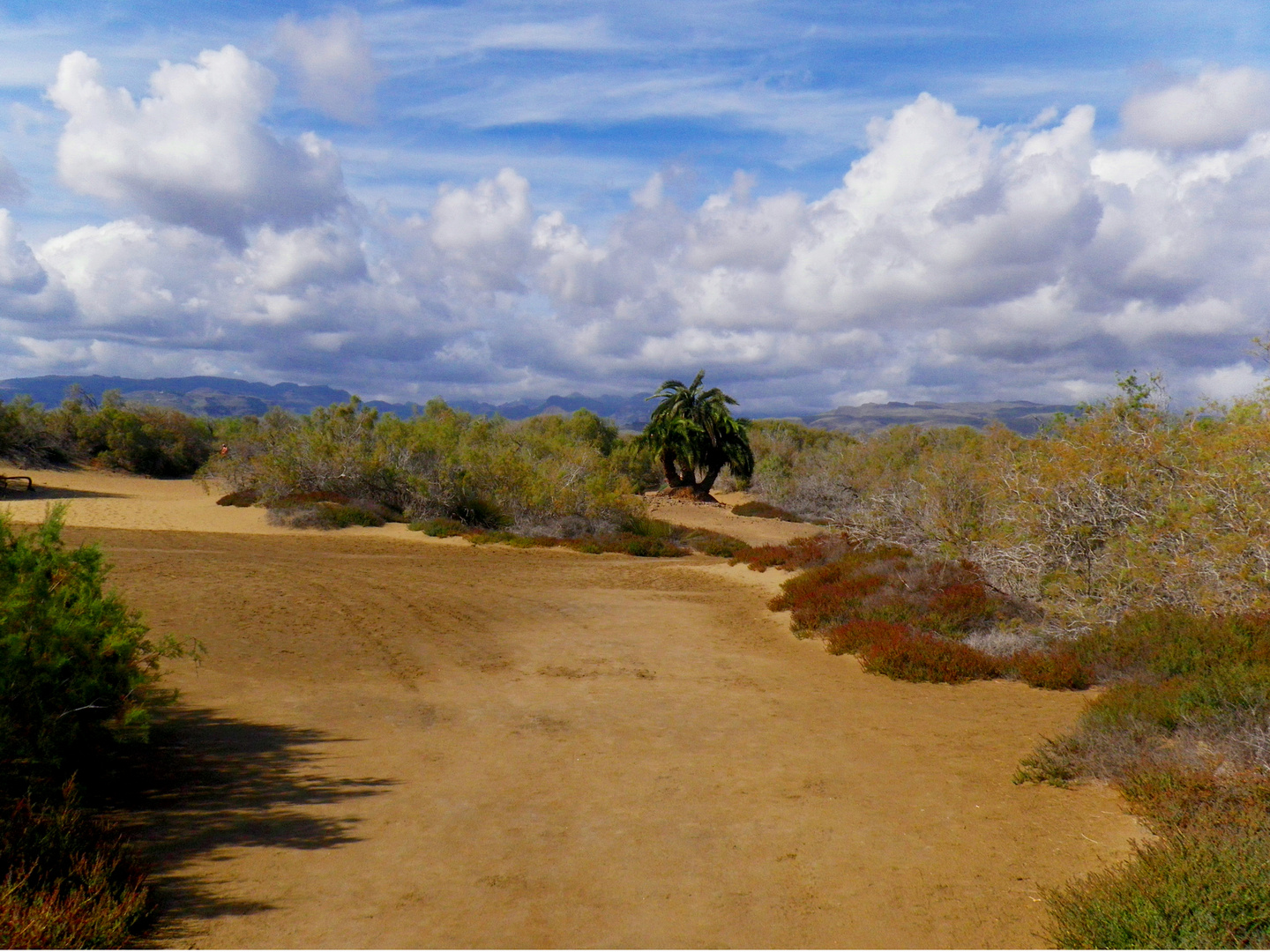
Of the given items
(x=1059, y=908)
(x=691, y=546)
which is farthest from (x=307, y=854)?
(x=691, y=546)

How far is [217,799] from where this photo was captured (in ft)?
20.5

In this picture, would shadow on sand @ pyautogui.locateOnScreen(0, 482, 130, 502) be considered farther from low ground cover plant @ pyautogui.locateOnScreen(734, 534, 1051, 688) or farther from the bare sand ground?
low ground cover plant @ pyautogui.locateOnScreen(734, 534, 1051, 688)

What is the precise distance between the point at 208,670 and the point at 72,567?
12.2ft

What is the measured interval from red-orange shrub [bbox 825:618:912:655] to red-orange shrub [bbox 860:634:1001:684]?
450mm

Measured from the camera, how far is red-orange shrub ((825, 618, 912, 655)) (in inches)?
469

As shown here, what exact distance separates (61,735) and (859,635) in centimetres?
976

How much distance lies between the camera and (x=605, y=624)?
550 inches

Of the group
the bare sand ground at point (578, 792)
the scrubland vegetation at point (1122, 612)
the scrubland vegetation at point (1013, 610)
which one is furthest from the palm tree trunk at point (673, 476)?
the bare sand ground at point (578, 792)

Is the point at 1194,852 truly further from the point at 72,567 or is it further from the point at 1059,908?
the point at 72,567

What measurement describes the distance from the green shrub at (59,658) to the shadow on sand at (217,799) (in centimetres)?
56

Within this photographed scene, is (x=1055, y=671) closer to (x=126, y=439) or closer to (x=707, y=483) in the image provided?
(x=707, y=483)

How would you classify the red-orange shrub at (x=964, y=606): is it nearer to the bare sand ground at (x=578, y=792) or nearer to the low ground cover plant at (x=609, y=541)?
the bare sand ground at (x=578, y=792)

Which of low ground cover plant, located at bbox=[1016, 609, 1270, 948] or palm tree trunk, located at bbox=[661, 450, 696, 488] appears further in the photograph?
palm tree trunk, located at bbox=[661, 450, 696, 488]

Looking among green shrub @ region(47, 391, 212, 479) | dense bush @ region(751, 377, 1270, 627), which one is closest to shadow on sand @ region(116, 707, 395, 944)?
dense bush @ region(751, 377, 1270, 627)
